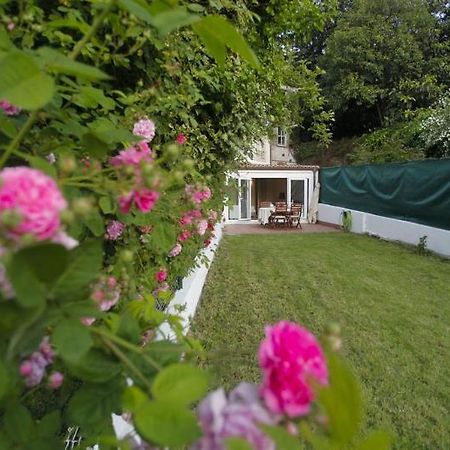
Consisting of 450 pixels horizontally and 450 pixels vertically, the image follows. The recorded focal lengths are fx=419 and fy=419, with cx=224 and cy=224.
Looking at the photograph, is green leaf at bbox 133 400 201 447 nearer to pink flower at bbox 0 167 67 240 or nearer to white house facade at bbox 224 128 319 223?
pink flower at bbox 0 167 67 240

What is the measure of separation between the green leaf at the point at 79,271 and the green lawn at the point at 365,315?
0.27 metres

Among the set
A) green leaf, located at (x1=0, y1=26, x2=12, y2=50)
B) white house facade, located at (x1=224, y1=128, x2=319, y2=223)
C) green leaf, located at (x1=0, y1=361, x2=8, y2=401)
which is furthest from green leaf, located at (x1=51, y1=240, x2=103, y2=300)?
white house facade, located at (x1=224, y1=128, x2=319, y2=223)

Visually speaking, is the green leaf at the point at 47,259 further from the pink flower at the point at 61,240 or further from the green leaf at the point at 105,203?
the green leaf at the point at 105,203

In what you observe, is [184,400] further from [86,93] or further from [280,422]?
[86,93]

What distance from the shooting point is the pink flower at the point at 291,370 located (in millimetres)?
403

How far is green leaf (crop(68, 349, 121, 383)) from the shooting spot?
1.77 feet

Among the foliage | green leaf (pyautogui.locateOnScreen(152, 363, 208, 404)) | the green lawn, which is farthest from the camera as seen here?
the foliage

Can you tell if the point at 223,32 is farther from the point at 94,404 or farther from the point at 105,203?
the point at 94,404

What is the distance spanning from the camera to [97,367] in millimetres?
543

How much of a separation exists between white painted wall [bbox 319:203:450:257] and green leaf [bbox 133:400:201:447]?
8500mm

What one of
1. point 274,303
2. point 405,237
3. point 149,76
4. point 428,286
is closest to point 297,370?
point 149,76

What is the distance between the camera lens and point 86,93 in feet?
2.78

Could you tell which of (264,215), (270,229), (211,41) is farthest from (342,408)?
(264,215)

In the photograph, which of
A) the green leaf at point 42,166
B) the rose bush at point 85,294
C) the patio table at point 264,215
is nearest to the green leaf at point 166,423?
the rose bush at point 85,294
